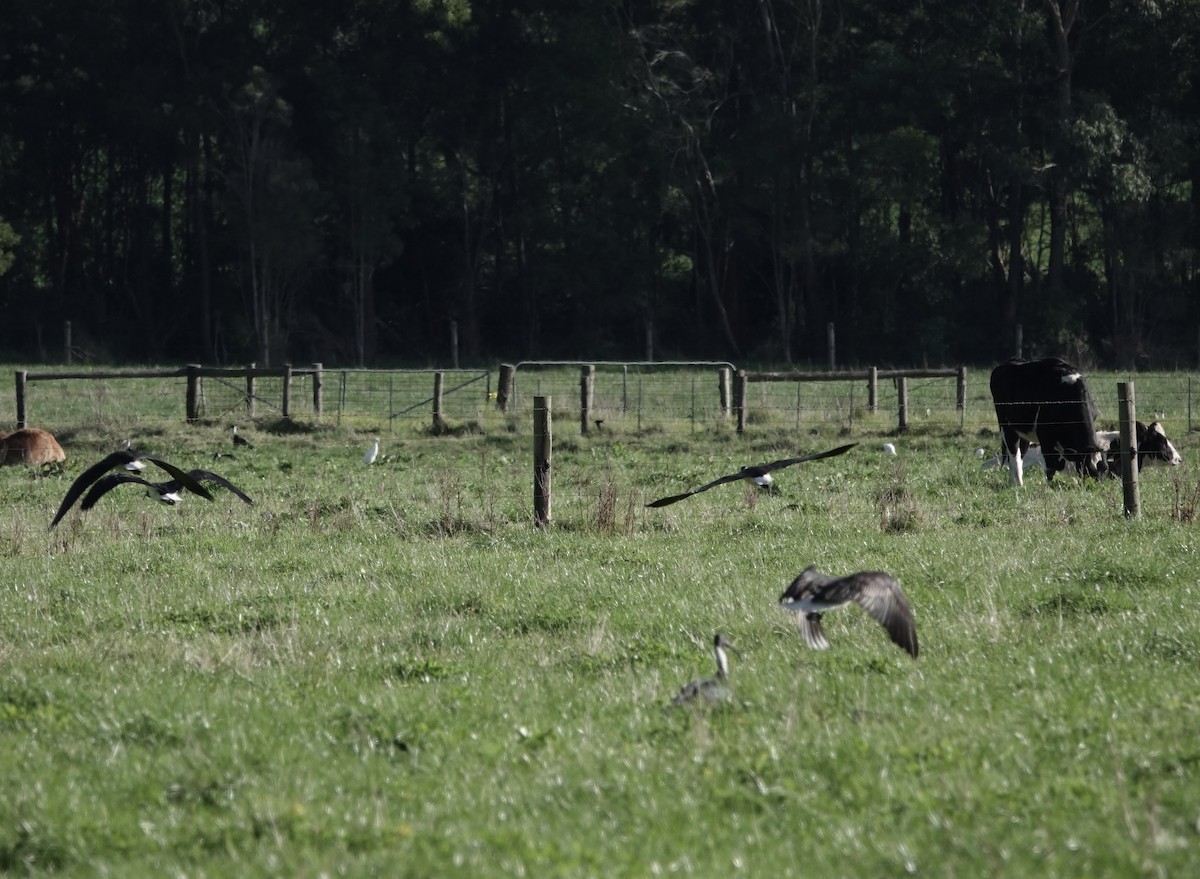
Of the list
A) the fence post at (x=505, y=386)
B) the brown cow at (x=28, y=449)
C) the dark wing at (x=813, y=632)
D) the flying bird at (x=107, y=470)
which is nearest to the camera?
the dark wing at (x=813, y=632)

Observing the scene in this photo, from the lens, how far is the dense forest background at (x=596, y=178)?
144 ft

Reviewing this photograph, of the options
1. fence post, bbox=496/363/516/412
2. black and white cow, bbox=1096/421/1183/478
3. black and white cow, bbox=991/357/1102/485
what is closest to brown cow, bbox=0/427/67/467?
fence post, bbox=496/363/516/412

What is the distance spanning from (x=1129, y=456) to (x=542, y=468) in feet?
16.5

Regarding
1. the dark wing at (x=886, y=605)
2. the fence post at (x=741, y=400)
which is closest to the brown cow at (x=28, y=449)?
the fence post at (x=741, y=400)

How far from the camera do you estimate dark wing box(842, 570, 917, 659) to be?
276 inches

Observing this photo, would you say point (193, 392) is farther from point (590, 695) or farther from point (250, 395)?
point (590, 695)

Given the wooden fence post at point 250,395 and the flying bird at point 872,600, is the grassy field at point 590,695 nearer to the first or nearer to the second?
the flying bird at point 872,600

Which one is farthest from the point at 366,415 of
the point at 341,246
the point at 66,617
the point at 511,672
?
the point at 341,246

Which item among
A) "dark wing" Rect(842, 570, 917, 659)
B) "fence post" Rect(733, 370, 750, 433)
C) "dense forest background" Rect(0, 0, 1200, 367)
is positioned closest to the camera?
"dark wing" Rect(842, 570, 917, 659)

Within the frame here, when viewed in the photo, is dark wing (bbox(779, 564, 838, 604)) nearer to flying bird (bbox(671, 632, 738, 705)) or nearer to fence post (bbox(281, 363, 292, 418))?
flying bird (bbox(671, 632, 738, 705))

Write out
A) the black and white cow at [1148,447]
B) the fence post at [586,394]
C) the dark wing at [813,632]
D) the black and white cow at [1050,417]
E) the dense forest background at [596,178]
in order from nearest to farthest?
the dark wing at [813,632] → the black and white cow at [1050,417] → the black and white cow at [1148,447] → the fence post at [586,394] → the dense forest background at [596,178]

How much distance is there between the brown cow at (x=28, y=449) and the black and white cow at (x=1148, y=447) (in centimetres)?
1307

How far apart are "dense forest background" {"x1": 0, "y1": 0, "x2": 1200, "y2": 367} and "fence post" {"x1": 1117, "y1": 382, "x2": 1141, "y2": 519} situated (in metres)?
30.8

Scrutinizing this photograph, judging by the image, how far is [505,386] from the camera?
85.1ft
